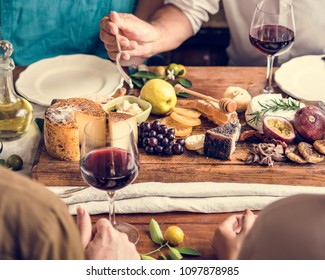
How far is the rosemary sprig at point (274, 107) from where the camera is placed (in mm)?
1841

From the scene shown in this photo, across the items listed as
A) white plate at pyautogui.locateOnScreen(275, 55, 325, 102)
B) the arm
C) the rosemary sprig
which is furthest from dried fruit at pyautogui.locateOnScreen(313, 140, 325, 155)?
the arm

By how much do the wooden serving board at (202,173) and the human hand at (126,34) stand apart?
559 millimetres

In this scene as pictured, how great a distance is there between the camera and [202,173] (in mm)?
A: 1678

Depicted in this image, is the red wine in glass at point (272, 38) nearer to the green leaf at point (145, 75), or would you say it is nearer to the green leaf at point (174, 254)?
the green leaf at point (145, 75)

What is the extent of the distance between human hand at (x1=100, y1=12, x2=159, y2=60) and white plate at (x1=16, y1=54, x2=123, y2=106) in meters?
0.08

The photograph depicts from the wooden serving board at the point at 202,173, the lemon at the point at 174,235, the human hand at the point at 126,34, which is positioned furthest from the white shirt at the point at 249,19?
the lemon at the point at 174,235

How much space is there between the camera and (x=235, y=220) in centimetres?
146

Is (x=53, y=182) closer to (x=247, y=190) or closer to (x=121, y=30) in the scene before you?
(x=247, y=190)

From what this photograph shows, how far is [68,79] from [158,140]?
59cm

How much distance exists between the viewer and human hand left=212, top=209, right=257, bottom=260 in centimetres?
137

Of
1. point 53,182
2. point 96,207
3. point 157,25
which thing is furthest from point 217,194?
point 157,25

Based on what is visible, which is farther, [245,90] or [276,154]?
[245,90]

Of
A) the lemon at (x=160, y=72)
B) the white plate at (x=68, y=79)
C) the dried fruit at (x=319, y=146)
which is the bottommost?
the white plate at (x=68, y=79)
